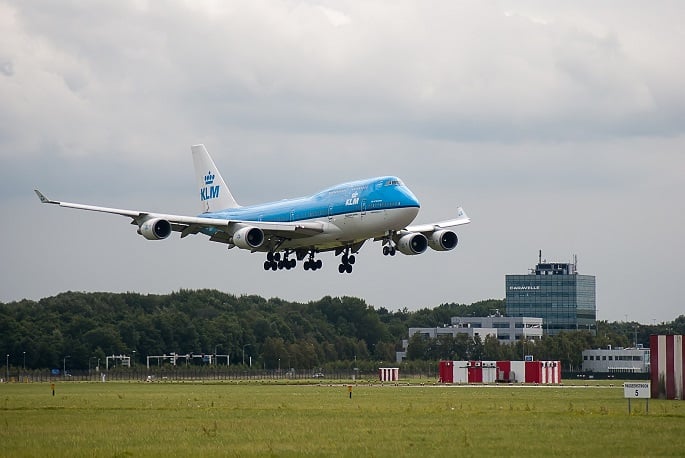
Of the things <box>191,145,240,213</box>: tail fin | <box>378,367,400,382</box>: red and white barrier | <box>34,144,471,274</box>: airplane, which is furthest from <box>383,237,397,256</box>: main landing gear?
<box>378,367,400,382</box>: red and white barrier

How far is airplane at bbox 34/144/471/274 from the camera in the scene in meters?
87.9

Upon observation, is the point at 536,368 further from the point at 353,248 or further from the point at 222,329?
the point at 222,329

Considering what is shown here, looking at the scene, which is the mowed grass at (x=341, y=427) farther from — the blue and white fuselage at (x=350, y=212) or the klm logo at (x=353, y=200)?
the klm logo at (x=353, y=200)

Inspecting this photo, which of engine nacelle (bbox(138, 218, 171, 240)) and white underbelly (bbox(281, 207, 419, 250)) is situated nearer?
white underbelly (bbox(281, 207, 419, 250))

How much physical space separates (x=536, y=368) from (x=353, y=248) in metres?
43.3

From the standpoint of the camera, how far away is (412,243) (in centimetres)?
9344

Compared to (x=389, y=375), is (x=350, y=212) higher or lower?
higher

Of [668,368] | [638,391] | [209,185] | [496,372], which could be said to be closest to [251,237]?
[209,185]

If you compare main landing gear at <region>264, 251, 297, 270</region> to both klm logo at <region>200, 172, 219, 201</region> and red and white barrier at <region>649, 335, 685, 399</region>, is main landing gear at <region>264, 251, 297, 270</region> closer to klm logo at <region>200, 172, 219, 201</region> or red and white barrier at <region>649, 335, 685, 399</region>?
klm logo at <region>200, 172, 219, 201</region>

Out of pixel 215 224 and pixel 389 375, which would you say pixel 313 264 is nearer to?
pixel 215 224

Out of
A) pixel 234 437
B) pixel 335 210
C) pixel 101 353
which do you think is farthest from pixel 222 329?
pixel 234 437

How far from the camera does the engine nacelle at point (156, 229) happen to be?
310 ft

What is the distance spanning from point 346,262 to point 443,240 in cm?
759

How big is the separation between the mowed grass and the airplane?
1234 centimetres
